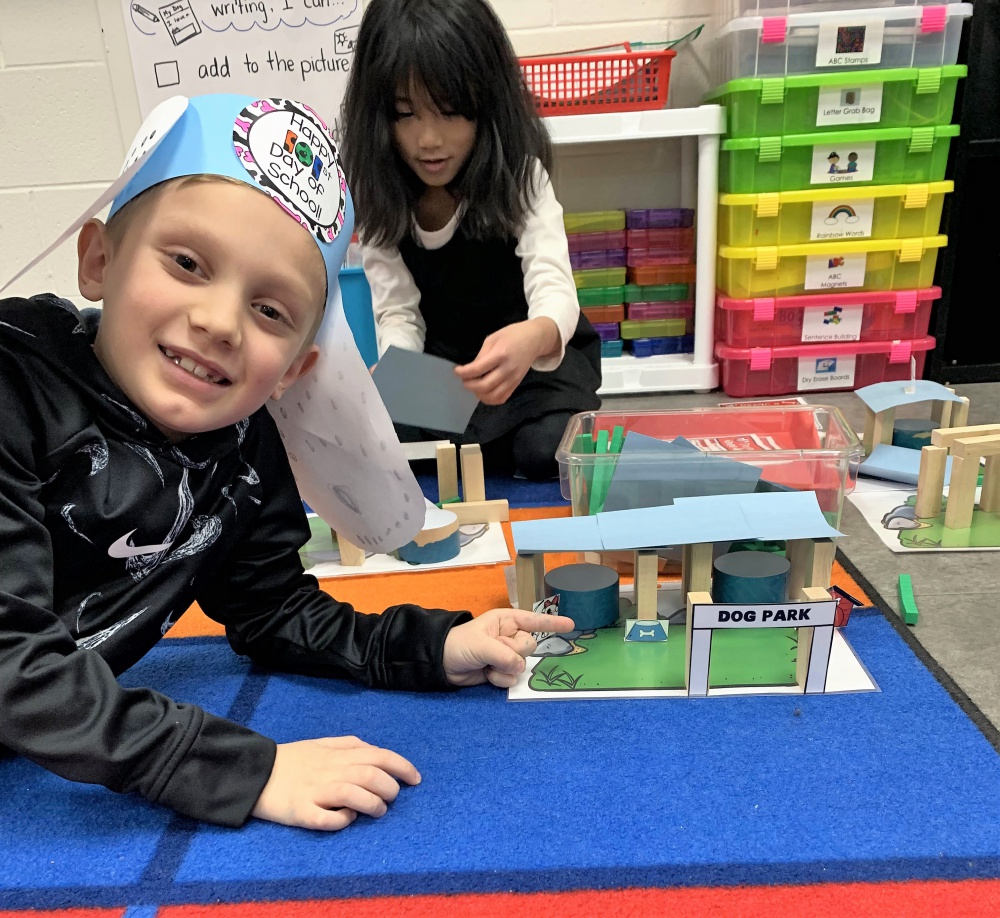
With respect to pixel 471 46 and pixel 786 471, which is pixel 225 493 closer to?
pixel 786 471

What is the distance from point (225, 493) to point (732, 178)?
1.15 meters

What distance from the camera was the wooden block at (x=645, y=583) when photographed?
27.1 inches

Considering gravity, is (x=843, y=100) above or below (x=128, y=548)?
above

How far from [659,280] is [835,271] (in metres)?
0.32

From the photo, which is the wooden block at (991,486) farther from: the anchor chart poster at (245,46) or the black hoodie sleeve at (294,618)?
the anchor chart poster at (245,46)

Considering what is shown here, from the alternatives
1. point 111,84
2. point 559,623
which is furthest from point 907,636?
point 111,84

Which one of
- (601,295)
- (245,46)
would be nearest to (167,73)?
(245,46)

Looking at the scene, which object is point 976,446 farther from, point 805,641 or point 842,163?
point 842,163

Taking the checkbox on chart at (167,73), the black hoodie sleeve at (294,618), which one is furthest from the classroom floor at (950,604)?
the checkbox on chart at (167,73)

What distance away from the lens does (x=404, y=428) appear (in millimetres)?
1311

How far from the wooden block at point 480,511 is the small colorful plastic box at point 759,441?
14 cm

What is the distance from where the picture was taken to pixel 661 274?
1605 mm

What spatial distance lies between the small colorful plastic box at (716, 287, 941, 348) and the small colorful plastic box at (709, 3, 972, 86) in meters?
0.38

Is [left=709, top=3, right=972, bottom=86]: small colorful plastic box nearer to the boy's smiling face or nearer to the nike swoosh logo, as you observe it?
the boy's smiling face
